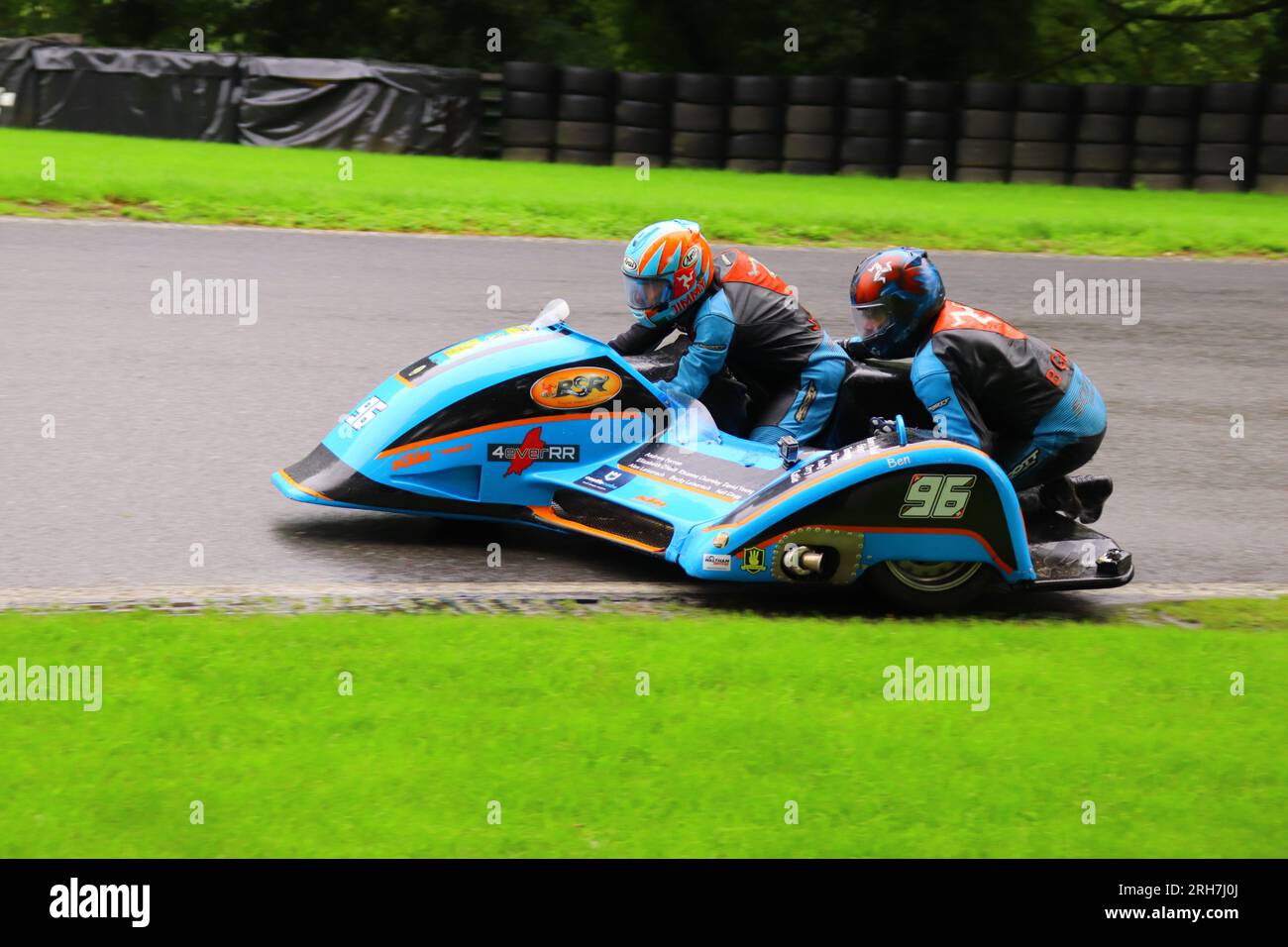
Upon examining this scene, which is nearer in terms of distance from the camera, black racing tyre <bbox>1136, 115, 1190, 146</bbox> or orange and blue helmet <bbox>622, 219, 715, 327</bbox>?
orange and blue helmet <bbox>622, 219, 715, 327</bbox>

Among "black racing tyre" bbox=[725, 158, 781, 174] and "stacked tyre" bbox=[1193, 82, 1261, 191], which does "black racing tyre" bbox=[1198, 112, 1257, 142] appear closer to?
"stacked tyre" bbox=[1193, 82, 1261, 191]

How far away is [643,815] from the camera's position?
3.88 metres

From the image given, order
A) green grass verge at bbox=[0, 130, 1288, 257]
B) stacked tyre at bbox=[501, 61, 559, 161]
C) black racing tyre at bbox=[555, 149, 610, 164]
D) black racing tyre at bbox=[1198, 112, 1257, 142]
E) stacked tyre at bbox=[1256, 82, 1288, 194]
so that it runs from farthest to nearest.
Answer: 1. stacked tyre at bbox=[501, 61, 559, 161]
2. black racing tyre at bbox=[555, 149, 610, 164]
3. black racing tyre at bbox=[1198, 112, 1257, 142]
4. stacked tyre at bbox=[1256, 82, 1288, 194]
5. green grass verge at bbox=[0, 130, 1288, 257]

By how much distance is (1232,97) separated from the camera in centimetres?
1792

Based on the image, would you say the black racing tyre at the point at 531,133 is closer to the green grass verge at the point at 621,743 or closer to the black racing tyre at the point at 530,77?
the black racing tyre at the point at 530,77

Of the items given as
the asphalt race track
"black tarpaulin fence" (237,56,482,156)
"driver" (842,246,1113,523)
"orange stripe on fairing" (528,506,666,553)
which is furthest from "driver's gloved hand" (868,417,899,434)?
"black tarpaulin fence" (237,56,482,156)

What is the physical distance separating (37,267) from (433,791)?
7.77 meters

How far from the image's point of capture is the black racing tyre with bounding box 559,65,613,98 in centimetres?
1855

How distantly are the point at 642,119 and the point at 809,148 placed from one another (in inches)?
82.5

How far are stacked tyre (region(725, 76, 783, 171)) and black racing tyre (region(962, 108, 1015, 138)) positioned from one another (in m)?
2.30

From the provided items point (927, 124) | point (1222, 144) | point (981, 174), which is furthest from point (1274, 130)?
point (927, 124)

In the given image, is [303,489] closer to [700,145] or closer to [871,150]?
[700,145]

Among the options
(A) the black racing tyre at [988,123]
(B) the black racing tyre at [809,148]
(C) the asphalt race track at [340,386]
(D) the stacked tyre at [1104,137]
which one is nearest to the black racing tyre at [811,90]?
(B) the black racing tyre at [809,148]

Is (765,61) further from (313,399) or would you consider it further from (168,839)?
(168,839)
